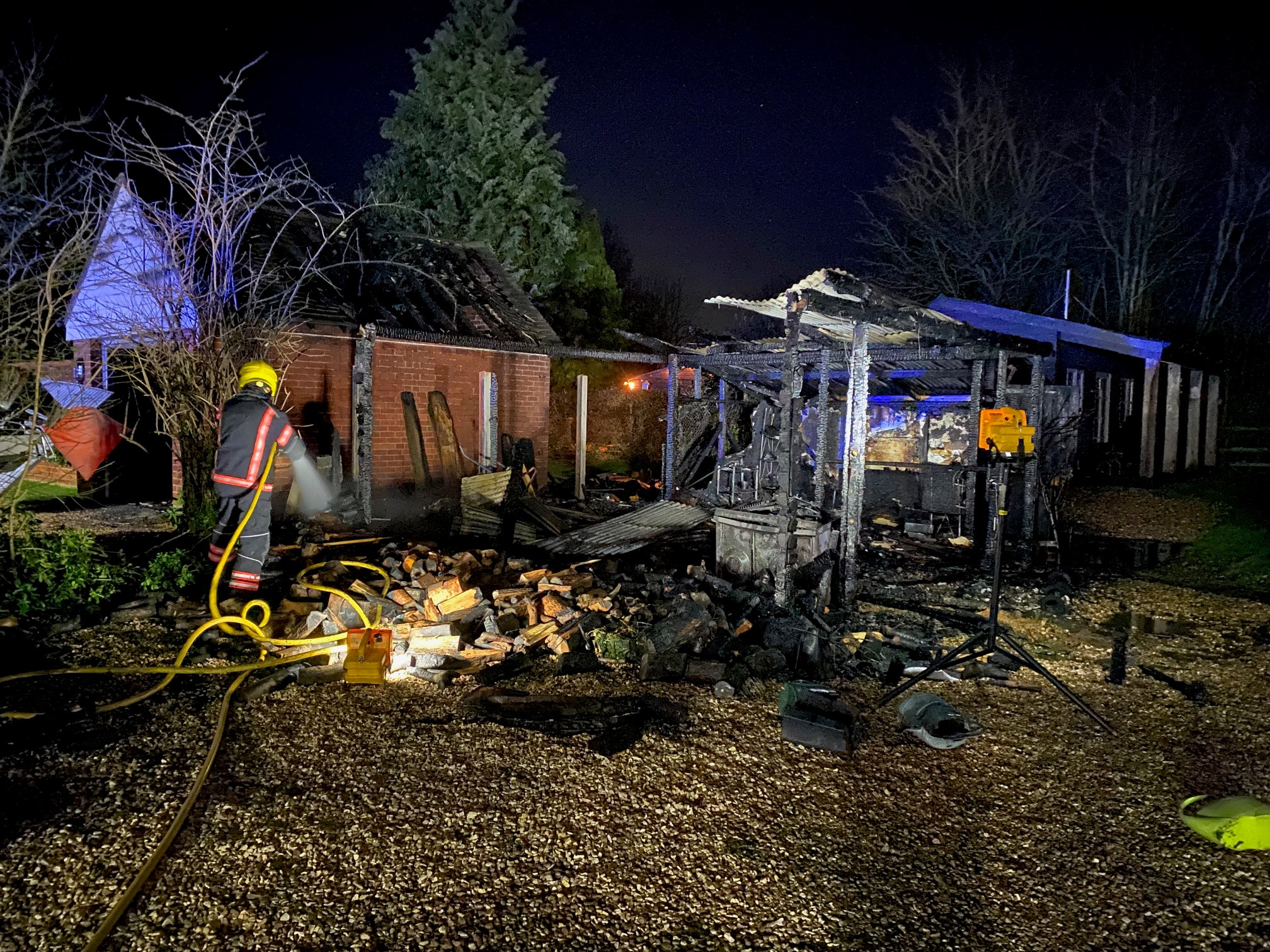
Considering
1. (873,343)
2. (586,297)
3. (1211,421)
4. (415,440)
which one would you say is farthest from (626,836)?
(1211,421)

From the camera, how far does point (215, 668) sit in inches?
200

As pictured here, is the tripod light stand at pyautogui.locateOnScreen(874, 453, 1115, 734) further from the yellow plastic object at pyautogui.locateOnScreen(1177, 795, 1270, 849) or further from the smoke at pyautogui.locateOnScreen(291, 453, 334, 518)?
the smoke at pyautogui.locateOnScreen(291, 453, 334, 518)

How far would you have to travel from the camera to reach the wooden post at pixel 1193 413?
18.9 meters

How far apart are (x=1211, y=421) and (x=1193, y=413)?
7.03ft

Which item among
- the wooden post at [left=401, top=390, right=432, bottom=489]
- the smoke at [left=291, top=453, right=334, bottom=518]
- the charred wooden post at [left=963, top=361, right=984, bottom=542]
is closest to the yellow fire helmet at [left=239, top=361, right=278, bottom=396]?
the smoke at [left=291, top=453, right=334, bottom=518]

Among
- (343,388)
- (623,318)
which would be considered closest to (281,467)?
(343,388)

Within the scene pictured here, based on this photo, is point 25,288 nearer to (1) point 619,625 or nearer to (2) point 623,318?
(1) point 619,625

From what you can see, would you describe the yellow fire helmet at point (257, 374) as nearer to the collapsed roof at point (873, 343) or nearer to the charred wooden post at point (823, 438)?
the collapsed roof at point (873, 343)

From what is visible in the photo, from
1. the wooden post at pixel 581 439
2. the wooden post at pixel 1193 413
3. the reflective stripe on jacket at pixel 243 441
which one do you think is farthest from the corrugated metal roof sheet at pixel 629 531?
the wooden post at pixel 1193 413

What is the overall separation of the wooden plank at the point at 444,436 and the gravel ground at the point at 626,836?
773cm

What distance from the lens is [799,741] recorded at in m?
4.44

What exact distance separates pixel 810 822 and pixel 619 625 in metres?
2.82

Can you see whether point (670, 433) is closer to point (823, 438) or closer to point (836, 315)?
point (823, 438)

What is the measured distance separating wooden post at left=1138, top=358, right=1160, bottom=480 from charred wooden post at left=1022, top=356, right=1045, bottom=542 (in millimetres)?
8870
